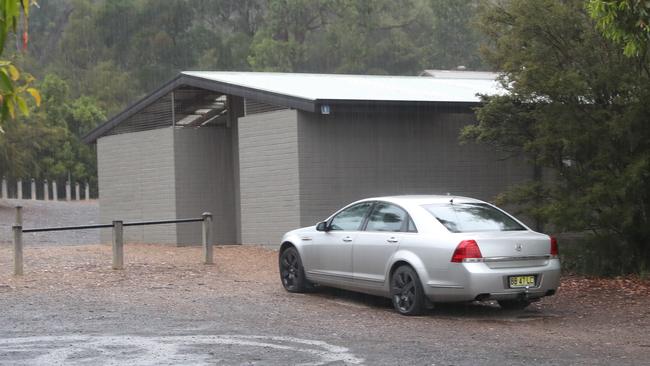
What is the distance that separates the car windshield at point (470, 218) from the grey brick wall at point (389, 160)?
6.90 meters

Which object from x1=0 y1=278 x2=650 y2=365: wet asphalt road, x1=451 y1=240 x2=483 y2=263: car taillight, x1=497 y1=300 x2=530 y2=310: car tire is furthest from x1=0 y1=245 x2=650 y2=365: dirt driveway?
x1=451 y1=240 x2=483 y2=263: car taillight

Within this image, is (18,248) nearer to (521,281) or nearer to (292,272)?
(292,272)

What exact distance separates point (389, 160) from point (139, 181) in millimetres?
6946

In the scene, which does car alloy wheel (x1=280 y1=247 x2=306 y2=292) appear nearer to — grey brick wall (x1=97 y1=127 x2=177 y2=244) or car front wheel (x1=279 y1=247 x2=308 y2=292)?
car front wheel (x1=279 y1=247 x2=308 y2=292)

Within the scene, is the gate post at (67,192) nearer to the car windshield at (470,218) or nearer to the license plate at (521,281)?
the car windshield at (470,218)

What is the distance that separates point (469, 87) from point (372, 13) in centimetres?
3816

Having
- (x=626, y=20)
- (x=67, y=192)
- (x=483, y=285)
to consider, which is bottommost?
(x=483, y=285)

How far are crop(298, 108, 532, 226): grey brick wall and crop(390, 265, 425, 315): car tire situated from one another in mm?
7120

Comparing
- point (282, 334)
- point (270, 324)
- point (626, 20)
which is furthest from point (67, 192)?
point (626, 20)

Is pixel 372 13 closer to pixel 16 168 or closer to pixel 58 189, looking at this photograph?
pixel 58 189

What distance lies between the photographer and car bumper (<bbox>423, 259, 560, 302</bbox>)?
10961mm

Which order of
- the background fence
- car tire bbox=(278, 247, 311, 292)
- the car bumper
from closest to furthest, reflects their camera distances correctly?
the car bumper
car tire bbox=(278, 247, 311, 292)
the background fence

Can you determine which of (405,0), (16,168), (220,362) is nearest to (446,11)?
(405,0)

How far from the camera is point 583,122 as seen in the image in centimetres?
1455
